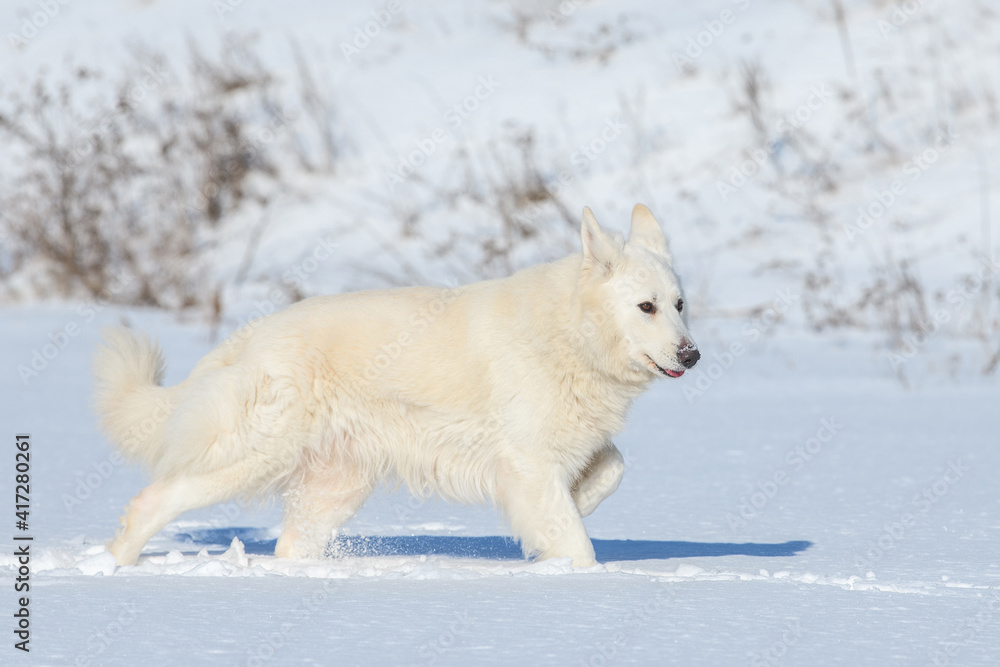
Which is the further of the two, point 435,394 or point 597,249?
point 435,394

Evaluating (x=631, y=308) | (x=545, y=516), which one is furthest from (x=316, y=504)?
(x=631, y=308)

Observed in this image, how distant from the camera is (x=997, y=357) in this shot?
29.2 ft

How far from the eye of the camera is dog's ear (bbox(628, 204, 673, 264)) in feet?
15.4

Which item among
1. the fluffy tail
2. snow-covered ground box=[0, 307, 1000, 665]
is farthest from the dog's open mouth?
the fluffy tail

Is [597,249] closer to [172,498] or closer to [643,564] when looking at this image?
[643,564]

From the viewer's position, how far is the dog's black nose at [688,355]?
421 centimetres

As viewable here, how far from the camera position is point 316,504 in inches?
187

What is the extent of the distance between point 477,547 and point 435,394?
0.89 m

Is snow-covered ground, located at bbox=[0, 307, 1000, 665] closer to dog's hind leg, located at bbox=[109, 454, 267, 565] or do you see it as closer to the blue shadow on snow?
the blue shadow on snow

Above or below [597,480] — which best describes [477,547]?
below

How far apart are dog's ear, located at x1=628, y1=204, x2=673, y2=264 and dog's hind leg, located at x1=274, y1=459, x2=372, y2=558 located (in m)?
1.45

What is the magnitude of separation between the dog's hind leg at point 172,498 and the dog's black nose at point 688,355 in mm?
1563

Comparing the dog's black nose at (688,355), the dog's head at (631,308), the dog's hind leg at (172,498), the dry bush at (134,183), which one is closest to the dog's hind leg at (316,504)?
the dog's hind leg at (172,498)

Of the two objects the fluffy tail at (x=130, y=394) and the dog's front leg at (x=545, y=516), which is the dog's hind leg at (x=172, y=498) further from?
the dog's front leg at (x=545, y=516)
